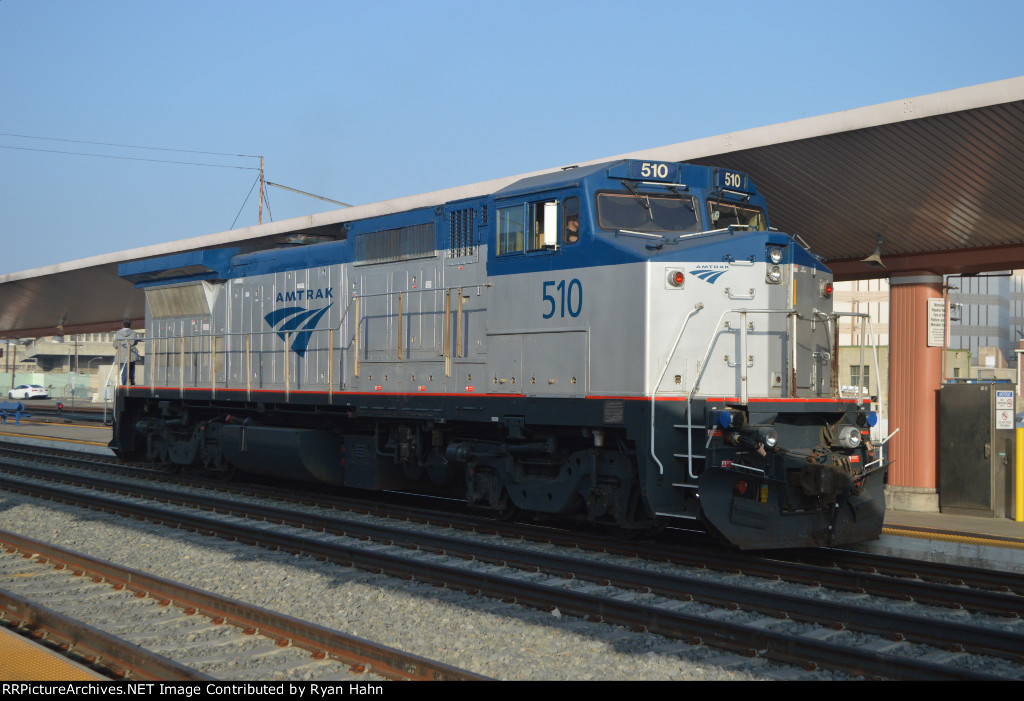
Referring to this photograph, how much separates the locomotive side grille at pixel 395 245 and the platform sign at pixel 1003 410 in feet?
26.1

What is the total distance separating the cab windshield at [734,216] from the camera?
31.8ft

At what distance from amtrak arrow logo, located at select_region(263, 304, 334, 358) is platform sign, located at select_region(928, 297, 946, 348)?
8648 mm

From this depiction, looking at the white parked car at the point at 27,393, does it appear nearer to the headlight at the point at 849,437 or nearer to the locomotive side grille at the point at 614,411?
the locomotive side grille at the point at 614,411

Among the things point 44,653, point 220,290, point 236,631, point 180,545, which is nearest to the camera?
point 44,653

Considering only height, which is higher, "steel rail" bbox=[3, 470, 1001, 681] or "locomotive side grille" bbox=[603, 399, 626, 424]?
"locomotive side grille" bbox=[603, 399, 626, 424]

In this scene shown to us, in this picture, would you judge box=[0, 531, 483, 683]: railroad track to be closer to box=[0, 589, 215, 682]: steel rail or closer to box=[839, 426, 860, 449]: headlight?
box=[0, 589, 215, 682]: steel rail

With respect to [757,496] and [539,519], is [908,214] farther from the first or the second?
[539,519]

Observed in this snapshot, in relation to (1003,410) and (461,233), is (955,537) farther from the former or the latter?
(461,233)

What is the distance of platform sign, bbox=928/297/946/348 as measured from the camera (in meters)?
12.9

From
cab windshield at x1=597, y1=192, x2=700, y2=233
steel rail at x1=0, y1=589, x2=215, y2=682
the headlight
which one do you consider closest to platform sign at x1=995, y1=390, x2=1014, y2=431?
the headlight

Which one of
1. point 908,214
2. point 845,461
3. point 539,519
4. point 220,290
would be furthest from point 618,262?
point 220,290

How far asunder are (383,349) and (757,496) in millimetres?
5725

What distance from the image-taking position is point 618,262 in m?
8.95

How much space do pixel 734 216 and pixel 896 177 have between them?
238 cm
